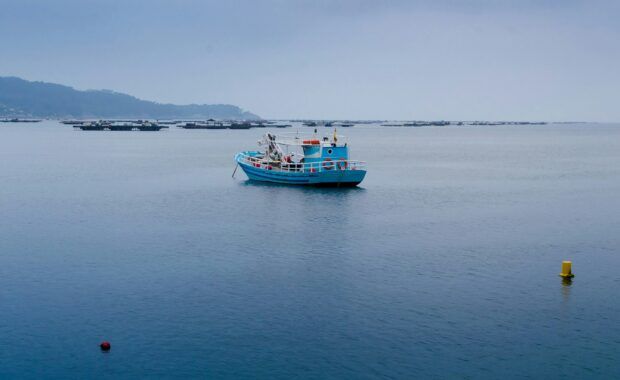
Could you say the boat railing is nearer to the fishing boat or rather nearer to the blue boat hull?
the fishing boat

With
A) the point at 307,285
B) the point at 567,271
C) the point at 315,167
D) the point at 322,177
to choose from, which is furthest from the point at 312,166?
the point at 567,271

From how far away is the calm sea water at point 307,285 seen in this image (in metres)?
20.4

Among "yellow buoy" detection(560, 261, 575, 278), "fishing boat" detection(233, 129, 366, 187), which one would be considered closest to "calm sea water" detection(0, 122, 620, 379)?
"yellow buoy" detection(560, 261, 575, 278)

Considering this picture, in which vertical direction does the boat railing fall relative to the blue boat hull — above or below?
above

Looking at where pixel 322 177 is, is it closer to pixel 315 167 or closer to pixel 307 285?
pixel 315 167

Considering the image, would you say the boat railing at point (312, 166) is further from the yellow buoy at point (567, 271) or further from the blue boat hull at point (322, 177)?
the yellow buoy at point (567, 271)

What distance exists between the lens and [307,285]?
27953 mm

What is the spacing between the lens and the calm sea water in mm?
20406

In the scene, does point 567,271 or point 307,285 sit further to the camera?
point 567,271

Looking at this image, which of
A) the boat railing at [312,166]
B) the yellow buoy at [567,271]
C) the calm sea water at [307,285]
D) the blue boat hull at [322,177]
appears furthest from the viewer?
the boat railing at [312,166]

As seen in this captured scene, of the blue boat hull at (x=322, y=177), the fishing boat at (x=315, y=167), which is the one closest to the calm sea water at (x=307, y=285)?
the blue boat hull at (x=322, y=177)

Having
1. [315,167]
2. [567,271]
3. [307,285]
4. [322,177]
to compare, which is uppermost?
[315,167]

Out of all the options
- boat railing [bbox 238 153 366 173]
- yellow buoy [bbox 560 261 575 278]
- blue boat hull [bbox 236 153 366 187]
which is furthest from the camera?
boat railing [bbox 238 153 366 173]

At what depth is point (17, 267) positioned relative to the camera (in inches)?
1203
